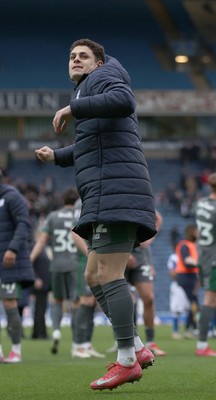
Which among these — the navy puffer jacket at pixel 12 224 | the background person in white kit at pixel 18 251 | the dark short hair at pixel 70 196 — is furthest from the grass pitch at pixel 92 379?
the dark short hair at pixel 70 196

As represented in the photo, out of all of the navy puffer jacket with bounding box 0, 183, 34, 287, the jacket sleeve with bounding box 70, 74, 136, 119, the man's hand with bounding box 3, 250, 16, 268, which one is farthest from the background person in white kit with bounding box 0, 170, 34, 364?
the jacket sleeve with bounding box 70, 74, 136, 119

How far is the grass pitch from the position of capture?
666 cm

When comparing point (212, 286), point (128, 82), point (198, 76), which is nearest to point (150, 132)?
point (198, 76)

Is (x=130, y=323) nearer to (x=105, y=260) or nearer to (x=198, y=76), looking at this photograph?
(x=105, y=260)

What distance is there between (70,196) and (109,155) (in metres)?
7.00

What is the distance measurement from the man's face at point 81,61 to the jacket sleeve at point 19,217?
399 centimetres

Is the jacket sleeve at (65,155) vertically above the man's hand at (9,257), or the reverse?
the jacket sleeve at (65,155)

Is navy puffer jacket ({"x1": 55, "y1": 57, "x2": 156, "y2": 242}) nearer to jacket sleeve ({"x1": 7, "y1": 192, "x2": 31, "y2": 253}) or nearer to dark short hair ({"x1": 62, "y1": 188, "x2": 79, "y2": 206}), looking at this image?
jacket sleeve ({"x1": 7, "y1": 192, "x2": 31, "y2": 253})

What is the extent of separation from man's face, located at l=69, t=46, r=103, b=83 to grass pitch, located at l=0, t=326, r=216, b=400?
1.98 metres

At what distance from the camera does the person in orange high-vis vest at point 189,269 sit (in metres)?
19.0

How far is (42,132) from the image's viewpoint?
42.8m

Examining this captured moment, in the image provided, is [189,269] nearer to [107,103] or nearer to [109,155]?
[109,155]

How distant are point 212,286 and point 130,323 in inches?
202

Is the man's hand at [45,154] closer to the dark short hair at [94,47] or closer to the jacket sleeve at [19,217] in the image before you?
the dark short hair at [94,47]
